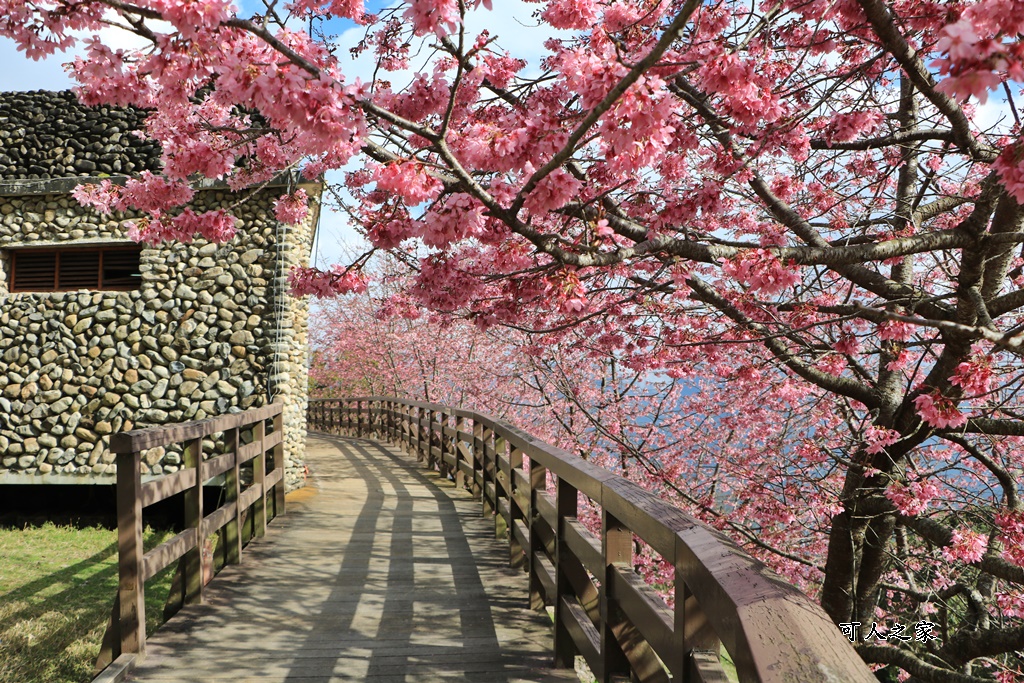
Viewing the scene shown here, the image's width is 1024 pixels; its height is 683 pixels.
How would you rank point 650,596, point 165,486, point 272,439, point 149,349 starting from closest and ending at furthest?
point 650,596 < point 165,486 < point 272,439 < point 149,349

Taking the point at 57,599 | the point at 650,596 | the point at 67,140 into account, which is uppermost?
the point at 67,140

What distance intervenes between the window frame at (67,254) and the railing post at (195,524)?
6124 mm

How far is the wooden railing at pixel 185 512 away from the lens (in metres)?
3.70

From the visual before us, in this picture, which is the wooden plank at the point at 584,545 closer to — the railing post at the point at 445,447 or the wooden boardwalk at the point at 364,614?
the wooden boardwalk at the point at 364,614

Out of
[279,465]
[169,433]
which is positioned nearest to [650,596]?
[169,433]

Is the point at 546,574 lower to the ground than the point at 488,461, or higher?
lower

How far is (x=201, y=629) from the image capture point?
420 cm

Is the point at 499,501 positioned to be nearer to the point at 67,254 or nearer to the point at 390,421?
the point at 67,254

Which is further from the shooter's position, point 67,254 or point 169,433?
point 67,254

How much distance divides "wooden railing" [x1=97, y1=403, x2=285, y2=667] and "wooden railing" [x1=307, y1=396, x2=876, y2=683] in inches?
80.1

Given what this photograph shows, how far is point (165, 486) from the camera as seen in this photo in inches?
162

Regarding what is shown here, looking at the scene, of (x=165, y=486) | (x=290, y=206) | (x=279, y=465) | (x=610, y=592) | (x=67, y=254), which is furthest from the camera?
(x=67, y=254)

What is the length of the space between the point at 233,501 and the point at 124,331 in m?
5.19

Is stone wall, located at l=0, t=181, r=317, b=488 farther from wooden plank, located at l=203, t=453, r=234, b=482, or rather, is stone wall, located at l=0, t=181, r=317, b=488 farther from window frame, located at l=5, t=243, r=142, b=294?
wooden plank, located at l=203, t=453, r=234, b=482
